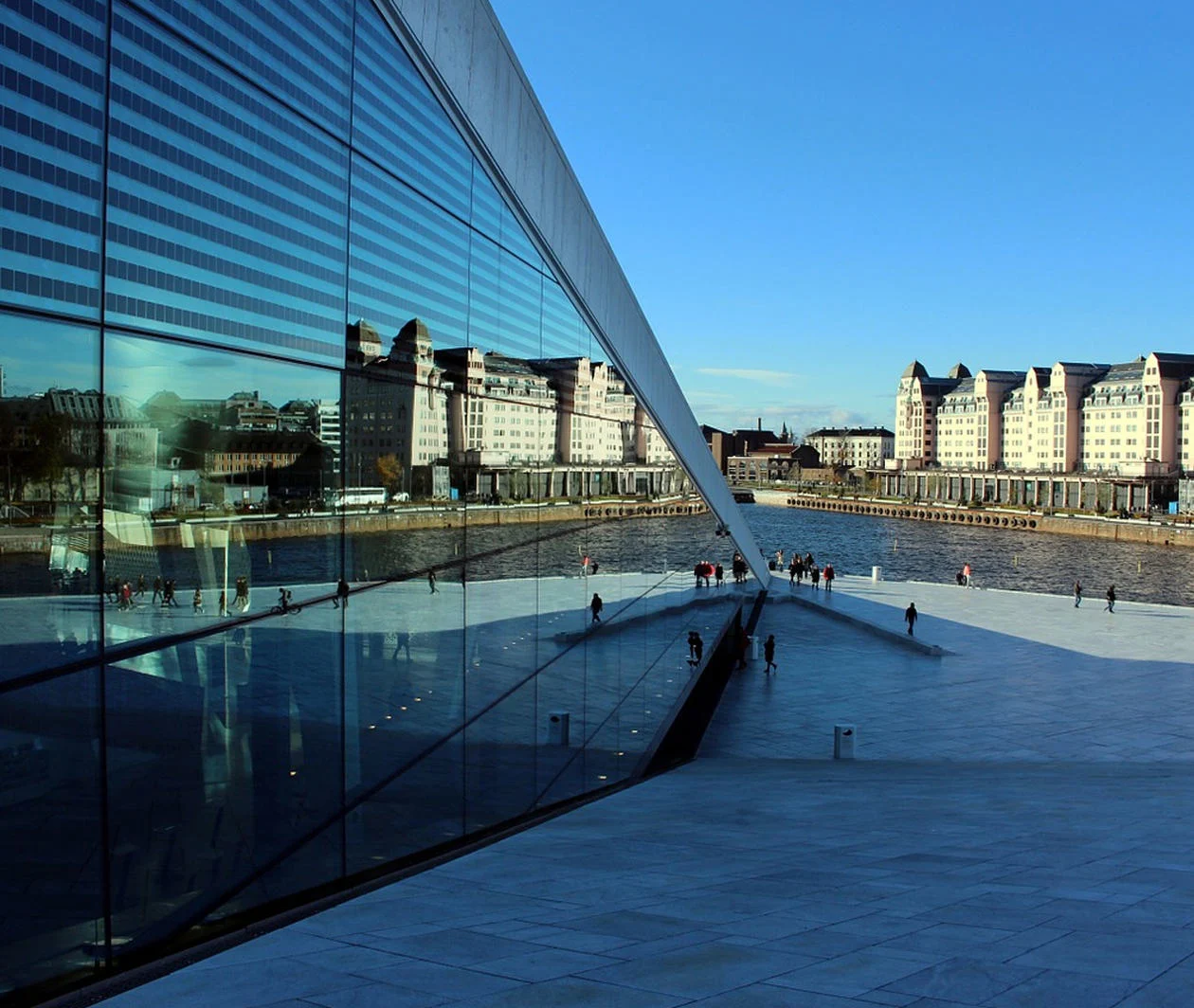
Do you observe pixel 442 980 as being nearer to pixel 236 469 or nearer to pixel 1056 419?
pixel 236 469

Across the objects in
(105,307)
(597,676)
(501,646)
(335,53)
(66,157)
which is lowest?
(597,676)

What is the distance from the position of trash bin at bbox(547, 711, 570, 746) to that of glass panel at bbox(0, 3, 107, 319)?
15.7 ft

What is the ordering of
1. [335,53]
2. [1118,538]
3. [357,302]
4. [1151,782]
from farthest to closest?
1. [1118,538]
2. [1151,782]
3. [357,302]
4. [335,53]

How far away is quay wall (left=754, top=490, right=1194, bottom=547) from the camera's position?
216 ft

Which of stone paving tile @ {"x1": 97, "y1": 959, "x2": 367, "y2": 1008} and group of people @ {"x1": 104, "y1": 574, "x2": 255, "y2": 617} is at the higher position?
group of people @ {"x1": 104, "y1": 574, "x2": 255, "y2": 617}

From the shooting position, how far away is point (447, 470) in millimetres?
5500

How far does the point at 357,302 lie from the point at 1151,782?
6.75 metres

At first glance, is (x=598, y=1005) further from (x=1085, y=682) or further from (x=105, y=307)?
(x=1085, y=682)

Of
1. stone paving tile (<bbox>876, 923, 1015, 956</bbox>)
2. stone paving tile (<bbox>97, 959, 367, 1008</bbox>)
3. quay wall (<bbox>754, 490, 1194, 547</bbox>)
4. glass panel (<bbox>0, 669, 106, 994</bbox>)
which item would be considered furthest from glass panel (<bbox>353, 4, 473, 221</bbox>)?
quay wall (<bbox>754, 490, 1194, 547</bbox>)

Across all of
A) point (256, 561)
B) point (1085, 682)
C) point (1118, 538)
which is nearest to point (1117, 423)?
point (1118, 538)

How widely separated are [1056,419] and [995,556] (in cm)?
5041

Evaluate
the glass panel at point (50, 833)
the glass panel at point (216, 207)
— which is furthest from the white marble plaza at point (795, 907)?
the glass panel at point (216, 207)

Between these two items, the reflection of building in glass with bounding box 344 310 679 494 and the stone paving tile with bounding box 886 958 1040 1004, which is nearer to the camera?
the stone paving tile with bounding box 886 958 1040 1004

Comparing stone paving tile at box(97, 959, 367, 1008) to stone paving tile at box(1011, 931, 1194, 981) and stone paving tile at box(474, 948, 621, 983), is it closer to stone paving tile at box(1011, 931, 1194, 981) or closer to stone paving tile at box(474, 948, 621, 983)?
stone paving tile at box(474, 948, 621, 983)
